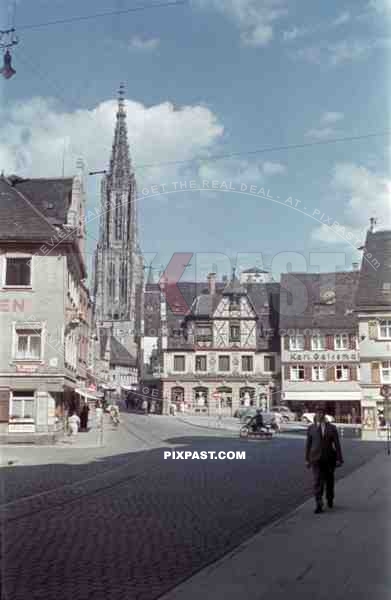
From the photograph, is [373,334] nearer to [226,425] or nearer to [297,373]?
[226,425]

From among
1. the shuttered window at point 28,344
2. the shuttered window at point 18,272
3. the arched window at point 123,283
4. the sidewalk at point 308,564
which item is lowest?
the sidewalk at point 308,564

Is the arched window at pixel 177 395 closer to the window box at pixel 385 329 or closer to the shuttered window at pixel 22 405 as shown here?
the window box at pixel 385 329

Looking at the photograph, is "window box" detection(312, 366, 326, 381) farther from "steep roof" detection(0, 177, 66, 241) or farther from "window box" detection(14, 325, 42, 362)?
"window box" detection(14, 325, 42, 362)

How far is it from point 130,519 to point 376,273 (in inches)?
1368

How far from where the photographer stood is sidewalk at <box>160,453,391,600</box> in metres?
6.57

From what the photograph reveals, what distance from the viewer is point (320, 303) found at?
64.0 metres

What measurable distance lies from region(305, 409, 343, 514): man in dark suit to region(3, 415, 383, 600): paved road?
0.78m

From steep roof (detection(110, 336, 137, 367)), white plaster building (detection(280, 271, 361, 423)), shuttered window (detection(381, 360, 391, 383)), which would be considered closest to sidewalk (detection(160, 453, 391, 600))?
shuttered window (detection(381, 360, 391, 383))

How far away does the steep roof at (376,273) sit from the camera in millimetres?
42375

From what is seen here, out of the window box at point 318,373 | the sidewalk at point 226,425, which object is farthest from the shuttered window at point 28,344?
the window box at point 318,373

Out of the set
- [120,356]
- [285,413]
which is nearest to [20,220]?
[285,413]

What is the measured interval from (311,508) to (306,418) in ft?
146

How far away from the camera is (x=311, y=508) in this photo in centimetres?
1215

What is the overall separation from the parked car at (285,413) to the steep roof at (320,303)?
7117mm
